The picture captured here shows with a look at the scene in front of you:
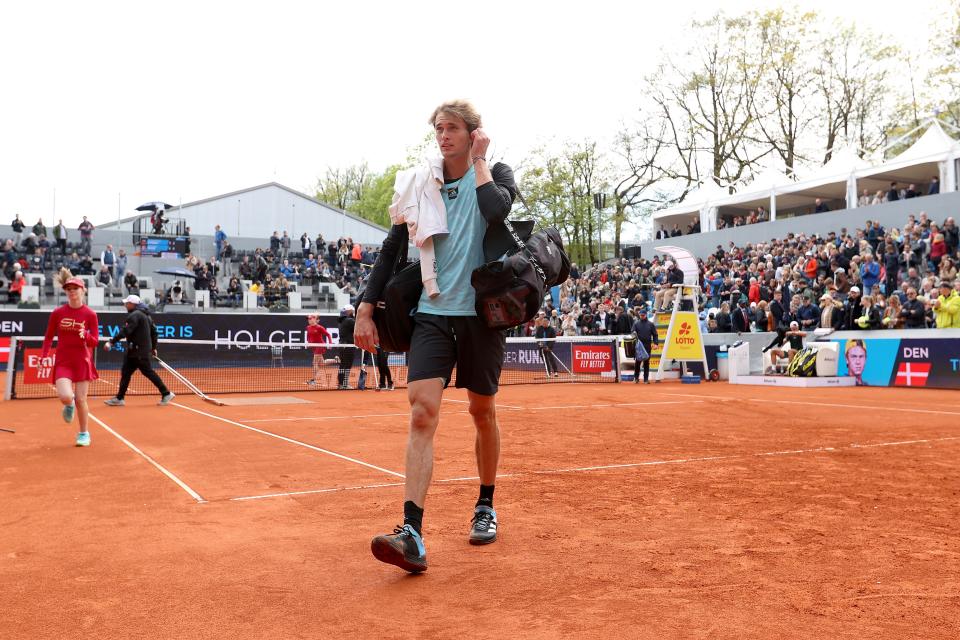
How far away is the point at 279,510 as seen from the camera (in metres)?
4.97

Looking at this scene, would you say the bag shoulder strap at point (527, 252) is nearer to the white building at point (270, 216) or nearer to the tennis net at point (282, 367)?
the tennis net at point (282, 367)

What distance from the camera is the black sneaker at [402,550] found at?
3439mm

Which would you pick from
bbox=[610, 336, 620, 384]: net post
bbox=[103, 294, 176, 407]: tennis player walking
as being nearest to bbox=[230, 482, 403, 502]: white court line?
bbox=[103, 294, 176, 407]: tennis player walking

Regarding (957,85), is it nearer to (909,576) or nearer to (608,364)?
(608,364)

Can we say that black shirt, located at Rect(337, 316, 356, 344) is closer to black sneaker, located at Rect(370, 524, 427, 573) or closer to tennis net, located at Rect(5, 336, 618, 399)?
tennis net, located at Rect(5, 336, 618, 399)

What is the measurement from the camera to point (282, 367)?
87.4 ft

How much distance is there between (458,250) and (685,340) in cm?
1918

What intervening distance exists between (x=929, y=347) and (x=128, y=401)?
16688 millimetres

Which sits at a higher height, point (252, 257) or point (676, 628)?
point (252, 257)

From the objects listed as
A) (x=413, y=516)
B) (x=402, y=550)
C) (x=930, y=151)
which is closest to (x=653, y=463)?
(x=413, y=516)

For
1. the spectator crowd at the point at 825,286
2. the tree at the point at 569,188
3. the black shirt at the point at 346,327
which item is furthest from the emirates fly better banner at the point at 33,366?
→ the tree at the point at 569,188

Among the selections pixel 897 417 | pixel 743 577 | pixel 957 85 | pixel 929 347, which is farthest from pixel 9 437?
pixel 957 85

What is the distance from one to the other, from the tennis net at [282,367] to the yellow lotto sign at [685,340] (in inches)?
60.5

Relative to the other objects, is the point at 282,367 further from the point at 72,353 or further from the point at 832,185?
the point at 832,185
